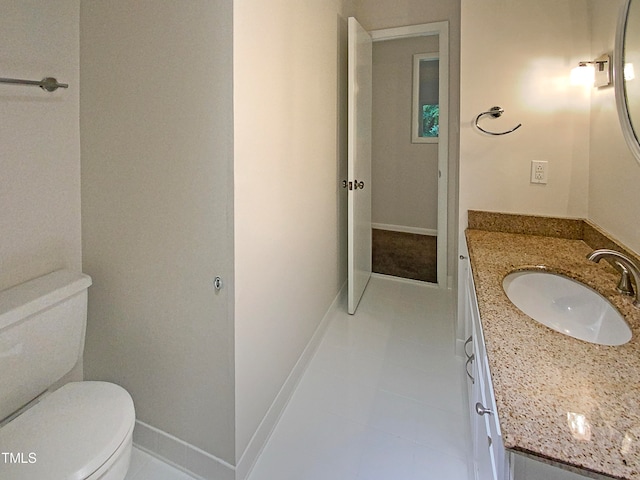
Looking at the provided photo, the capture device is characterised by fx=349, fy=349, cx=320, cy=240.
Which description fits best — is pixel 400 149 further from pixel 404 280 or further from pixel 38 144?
pixel 38 144

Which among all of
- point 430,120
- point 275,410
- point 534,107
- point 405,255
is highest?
point 430,120

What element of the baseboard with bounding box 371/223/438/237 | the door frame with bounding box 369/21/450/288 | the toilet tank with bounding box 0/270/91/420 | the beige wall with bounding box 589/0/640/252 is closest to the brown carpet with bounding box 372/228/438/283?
the baseboard with bounding box 371/223/438/237

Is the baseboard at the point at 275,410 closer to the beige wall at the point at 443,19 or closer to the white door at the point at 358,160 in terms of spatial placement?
the white door at the point at 358,160

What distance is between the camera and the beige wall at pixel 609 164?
48.9 inches

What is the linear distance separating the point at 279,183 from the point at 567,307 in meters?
1.20

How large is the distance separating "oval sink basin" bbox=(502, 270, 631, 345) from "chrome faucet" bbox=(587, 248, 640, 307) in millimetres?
63

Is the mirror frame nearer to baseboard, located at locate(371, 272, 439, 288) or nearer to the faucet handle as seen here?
the faucet handle

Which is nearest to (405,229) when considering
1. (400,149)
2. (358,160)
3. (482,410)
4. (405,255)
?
(405,255)

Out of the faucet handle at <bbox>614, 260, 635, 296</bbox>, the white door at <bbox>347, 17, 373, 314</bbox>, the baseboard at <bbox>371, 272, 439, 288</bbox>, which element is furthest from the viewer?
the baseboard at <bbox>371, 272, 439, 288</bbox>

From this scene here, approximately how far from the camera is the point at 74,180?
143cm

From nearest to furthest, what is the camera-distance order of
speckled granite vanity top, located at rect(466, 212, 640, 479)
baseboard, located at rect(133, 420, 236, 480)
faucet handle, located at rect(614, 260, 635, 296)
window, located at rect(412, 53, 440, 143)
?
speckled granite vanity top, located at rect(466, 212, 640, 479) < faucet handle, located at rect(614, 260, 635, 296) < baseboard, located at rect(133, 420, 236, 480) < window, located at rect(412, 53, 440, 143)

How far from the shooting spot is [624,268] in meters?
1.05

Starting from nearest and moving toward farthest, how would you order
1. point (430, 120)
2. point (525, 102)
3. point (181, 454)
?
point (181, 454) < point (525, 102) < point (430, 120)

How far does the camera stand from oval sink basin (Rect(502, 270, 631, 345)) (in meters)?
1.01
